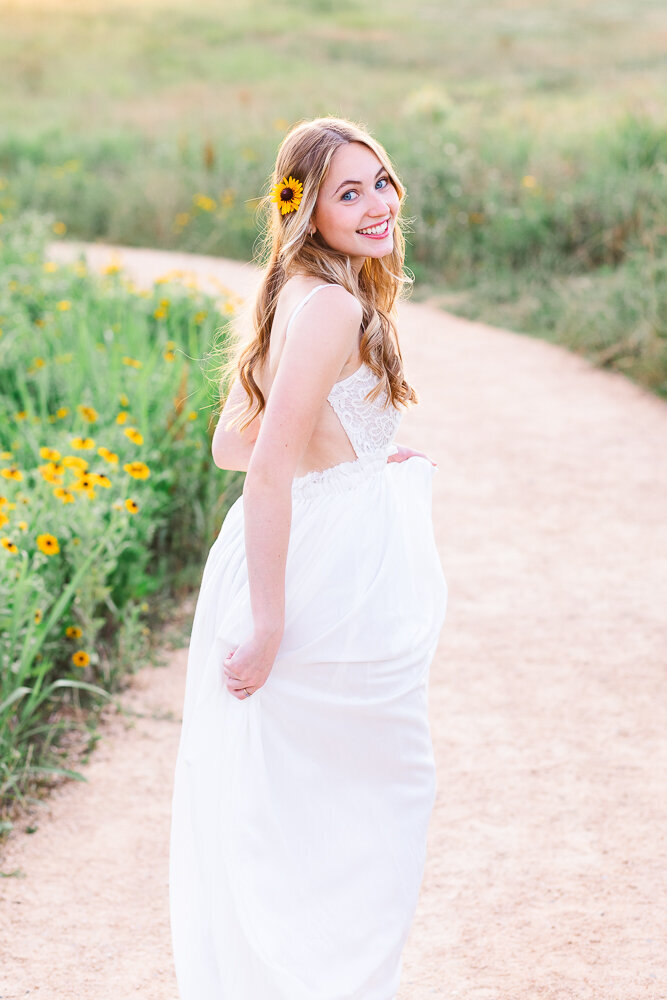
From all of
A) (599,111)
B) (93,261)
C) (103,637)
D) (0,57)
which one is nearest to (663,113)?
(599,111)

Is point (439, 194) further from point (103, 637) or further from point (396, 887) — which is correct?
point (396, 887)

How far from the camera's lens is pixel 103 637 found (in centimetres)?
369

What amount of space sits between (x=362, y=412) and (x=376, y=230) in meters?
0.31

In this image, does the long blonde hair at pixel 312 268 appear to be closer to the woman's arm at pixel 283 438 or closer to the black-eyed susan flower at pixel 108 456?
the woman's arm at pixel 283 438

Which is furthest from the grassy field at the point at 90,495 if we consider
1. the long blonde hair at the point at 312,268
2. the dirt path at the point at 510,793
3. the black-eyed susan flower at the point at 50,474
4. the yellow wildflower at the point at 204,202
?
the yellow wildflower at the point at 204,202

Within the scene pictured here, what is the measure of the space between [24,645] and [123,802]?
529 mm

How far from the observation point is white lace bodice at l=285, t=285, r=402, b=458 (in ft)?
5.95

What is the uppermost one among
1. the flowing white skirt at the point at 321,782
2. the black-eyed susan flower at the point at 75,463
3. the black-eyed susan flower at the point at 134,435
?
the flowing white skirt at the point at 321,782

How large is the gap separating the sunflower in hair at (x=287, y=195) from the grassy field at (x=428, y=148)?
2.15m

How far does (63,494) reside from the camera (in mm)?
3389

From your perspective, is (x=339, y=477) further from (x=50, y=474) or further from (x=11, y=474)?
(x=11, y=474)

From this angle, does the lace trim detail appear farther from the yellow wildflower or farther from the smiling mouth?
the yellow wildflower

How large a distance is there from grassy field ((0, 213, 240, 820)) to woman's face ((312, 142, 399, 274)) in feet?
2.19

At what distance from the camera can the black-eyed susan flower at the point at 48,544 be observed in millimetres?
3143
